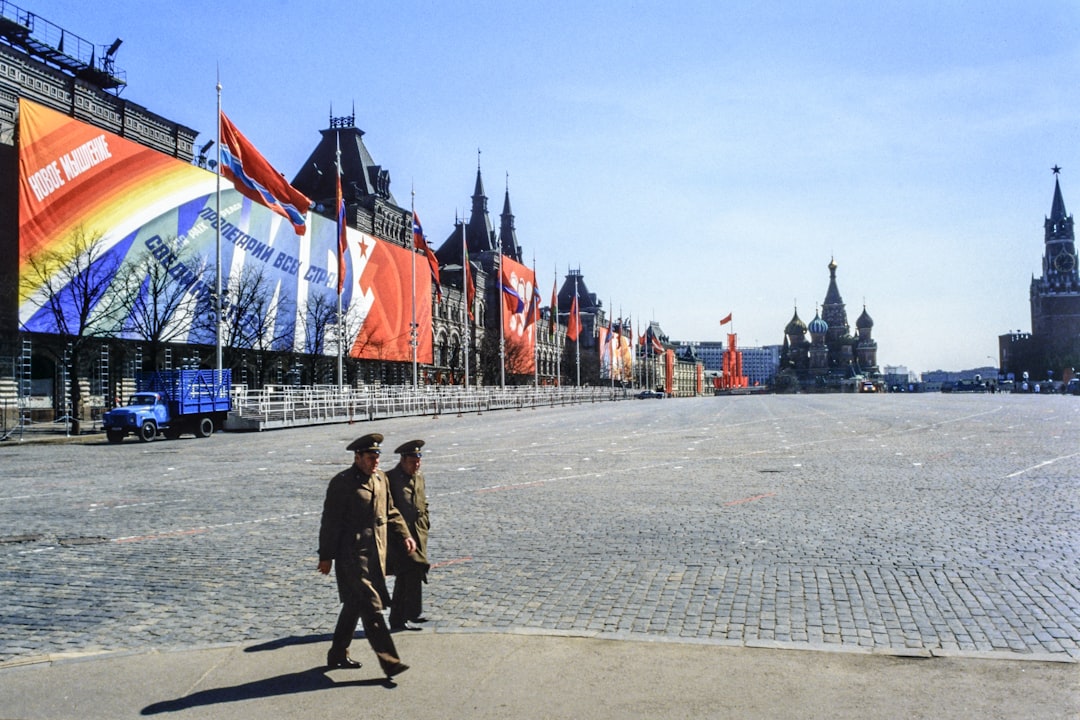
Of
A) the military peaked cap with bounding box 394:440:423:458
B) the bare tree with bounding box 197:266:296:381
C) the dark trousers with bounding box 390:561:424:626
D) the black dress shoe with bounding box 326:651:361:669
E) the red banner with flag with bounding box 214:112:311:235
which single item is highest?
the red banner with flag with bounding box 214:112:311:235

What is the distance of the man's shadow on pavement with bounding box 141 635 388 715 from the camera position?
499cm

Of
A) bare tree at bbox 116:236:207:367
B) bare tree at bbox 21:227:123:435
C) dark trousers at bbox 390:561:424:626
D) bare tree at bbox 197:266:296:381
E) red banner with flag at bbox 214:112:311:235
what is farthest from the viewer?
bare tree at bbox 197:266:296:381

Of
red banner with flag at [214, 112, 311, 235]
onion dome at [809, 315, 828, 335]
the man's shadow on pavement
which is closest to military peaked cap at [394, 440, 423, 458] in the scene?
the man's shadow on pavement

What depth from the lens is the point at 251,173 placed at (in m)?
31.2

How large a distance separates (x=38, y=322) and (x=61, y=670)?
40.6 metres

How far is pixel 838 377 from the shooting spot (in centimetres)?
18175

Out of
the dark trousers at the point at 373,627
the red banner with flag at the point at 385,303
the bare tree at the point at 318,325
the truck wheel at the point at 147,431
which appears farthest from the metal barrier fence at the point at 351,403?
the dark trousers at the point at 373,627

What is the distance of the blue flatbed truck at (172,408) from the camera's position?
2828 centimetres

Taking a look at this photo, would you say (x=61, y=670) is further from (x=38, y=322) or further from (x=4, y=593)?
(x=38, y=322)

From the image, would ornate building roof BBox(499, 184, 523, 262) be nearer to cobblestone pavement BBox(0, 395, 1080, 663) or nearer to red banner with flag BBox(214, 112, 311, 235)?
red banner with flag BBox(214, 112, 311, 235)

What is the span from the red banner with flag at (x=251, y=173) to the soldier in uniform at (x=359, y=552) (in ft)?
89.5

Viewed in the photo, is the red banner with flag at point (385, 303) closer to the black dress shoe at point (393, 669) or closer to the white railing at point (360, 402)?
the white railing at point (360, 402)

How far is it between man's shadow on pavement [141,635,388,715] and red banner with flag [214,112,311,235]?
1091 inches

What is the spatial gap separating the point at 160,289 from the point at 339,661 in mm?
42054
